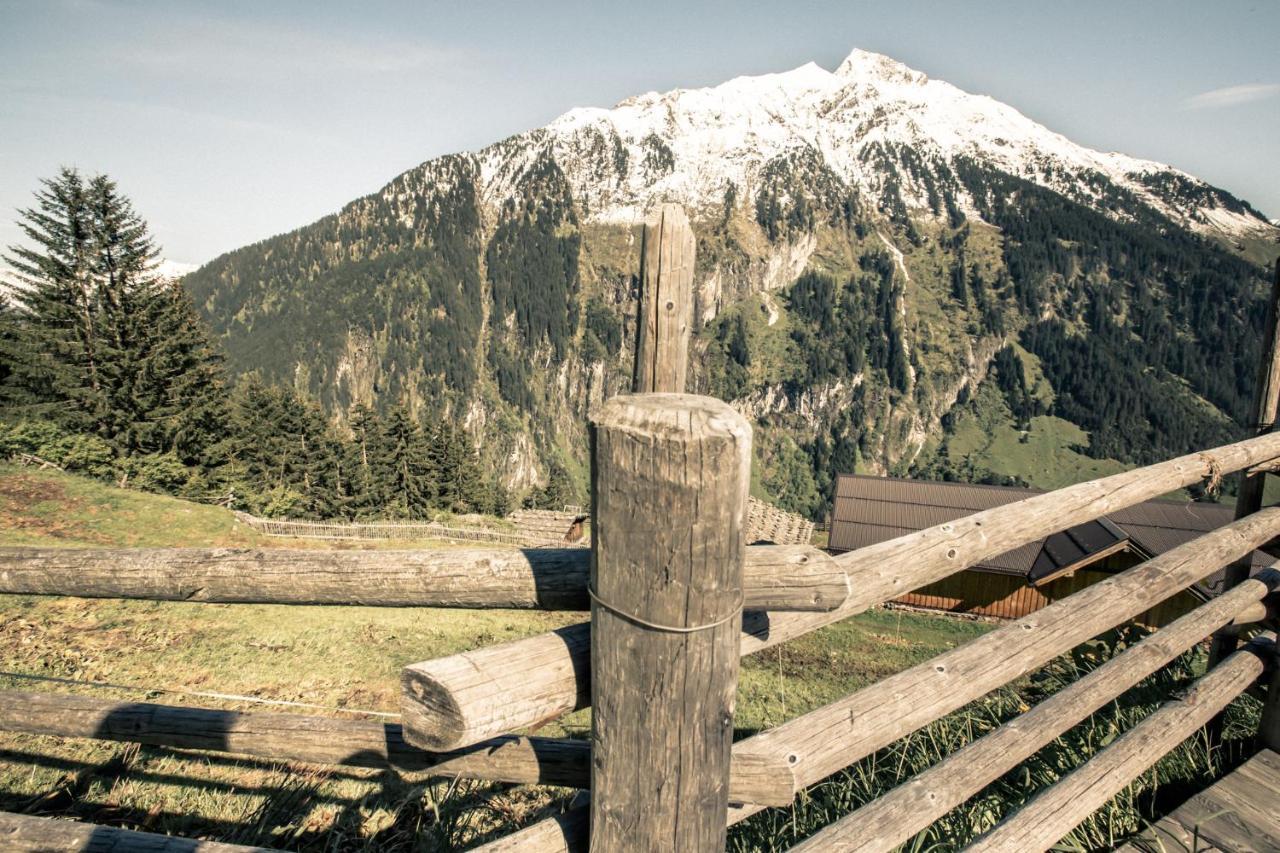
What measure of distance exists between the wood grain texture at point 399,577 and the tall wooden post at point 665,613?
283 mm

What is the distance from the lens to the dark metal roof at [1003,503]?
25922 mm

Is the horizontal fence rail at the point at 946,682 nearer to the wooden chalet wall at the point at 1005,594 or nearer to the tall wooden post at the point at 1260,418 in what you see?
the tall wooden post at the point at 1260,418

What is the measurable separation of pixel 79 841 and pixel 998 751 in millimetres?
3850

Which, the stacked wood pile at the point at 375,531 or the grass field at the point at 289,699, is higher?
the grass field at the point at 289,699

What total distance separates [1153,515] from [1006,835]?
35.3 meters

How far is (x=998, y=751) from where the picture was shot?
3.16 metres

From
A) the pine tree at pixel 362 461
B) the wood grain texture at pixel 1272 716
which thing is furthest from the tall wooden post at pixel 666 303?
the pine tree at pixel 362 461

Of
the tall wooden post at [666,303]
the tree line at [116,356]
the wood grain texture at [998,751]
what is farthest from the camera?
the tree line at [116,356]

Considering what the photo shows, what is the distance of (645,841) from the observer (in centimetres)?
187

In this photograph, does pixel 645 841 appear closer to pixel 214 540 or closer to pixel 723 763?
pixel 723 763

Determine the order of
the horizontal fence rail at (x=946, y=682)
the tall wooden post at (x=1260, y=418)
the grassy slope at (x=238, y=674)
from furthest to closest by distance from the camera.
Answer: the tall wooden post at (x=1260, y=418) < the grassy slope at (x=238, y=674) < the horizontal fence rail at (x=946, y=682)

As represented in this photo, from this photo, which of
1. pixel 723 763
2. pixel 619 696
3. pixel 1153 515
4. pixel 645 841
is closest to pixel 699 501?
pixel 619 696

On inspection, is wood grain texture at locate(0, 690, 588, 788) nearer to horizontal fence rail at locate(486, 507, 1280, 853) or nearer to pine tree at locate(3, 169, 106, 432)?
horizontal fence rail at locate(486, 507, 1280, 853)

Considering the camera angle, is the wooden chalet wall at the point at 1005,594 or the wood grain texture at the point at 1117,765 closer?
the wood grain texture at the point at 1117,765
